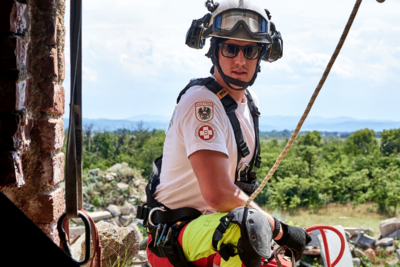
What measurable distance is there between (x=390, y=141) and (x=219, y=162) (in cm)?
1186

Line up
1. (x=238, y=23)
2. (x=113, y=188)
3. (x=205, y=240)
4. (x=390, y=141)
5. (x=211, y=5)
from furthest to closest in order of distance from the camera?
(x=390, y=141) → (x=113, y=188) → (x=211, y=5) → (x=238, y=23) → (x=205, y=240)

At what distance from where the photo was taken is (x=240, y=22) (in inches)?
93.7

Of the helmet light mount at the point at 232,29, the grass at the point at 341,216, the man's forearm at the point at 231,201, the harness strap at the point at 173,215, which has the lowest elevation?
the grass at the point at 341,216

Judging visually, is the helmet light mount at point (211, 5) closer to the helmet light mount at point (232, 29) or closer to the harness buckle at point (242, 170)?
the helmet light mount at point (232, 29)

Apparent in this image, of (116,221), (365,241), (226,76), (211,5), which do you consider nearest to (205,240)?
(226,76)

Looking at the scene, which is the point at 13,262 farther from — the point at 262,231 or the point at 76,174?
the point at 262,231

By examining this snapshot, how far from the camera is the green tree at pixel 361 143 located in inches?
462

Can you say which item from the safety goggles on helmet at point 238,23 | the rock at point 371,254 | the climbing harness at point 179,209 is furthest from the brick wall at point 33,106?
the rock at point 371,254

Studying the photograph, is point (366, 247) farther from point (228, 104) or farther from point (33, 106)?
point (33, 106)

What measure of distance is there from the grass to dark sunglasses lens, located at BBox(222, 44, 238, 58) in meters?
5.23

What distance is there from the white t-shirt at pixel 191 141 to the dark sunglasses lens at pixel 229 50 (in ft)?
1.09

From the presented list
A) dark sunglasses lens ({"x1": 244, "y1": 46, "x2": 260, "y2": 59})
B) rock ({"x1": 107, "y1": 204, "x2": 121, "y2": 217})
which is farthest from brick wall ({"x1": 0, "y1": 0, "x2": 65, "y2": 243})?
rock ({"x1": 107, "y1": 204, "x2": 121, "y2": 217})

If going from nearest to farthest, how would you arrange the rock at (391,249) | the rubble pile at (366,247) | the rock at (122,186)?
1. the rubble pile at (366,247)
2. the rock at (391,249)
3. the rock at (122,186)

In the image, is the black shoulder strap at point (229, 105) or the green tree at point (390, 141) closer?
the black shoulder strap at point (229, 105)
